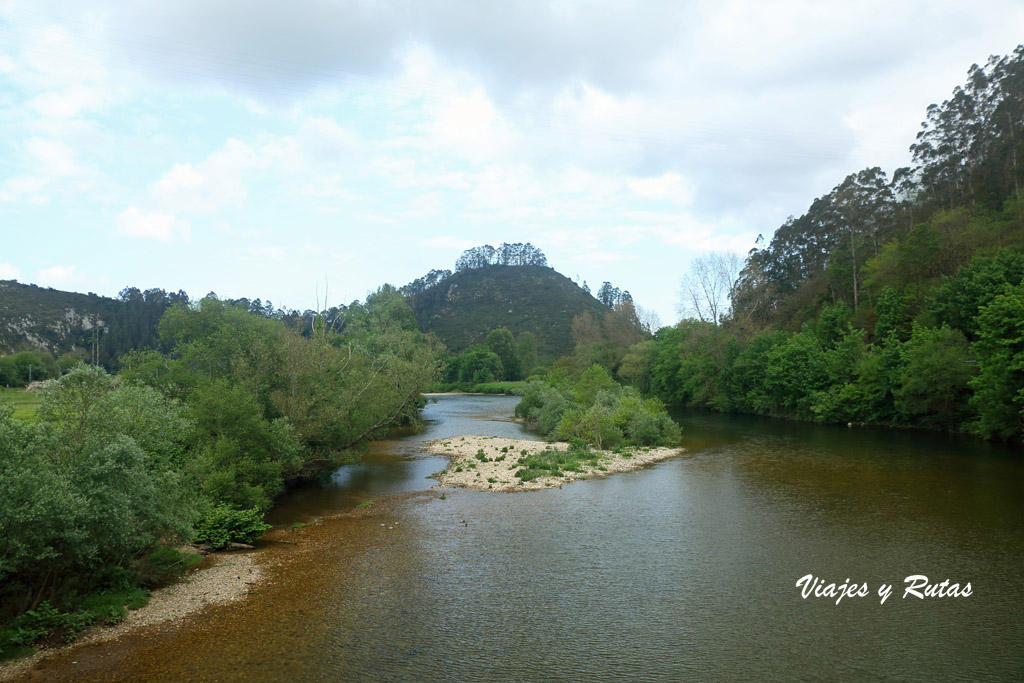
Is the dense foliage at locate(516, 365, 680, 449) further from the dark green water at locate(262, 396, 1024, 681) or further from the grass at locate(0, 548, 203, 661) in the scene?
the grass at locate(0, 548, 203, 661)

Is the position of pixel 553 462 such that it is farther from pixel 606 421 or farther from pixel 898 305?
pixel 898 305

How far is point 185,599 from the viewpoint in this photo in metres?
12.7

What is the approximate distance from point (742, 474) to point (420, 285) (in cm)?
15706

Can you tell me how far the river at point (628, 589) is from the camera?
9789mm

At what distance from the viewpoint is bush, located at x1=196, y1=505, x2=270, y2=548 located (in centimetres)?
1675

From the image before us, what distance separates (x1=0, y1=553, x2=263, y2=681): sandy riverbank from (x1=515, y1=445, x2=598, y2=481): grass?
13.3 metres

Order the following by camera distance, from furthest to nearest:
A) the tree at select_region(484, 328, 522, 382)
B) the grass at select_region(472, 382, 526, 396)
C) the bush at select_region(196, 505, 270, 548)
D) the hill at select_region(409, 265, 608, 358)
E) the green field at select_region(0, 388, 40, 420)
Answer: the hill at select_region(409, 265, 608, 358) < the tree at select_region(484, 328, 522, 382) < the grass at select_region(472, 382, 526, 396) < the bush at select_region(196, 505, 270, 548) < the green field at select_region(0, 388, 40, 420)

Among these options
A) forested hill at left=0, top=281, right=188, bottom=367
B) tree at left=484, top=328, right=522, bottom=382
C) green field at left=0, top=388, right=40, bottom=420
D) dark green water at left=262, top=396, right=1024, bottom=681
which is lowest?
dark green water at left=262, top=396, right=1024, bottom=681

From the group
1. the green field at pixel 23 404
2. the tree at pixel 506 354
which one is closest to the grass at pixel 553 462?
the green field at pixel 23 404

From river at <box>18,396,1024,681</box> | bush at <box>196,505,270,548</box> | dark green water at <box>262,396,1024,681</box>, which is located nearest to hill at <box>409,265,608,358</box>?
dark green water at <box>262,396,1024,681</box>

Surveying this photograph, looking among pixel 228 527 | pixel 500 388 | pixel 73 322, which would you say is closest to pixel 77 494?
pixel 228 527

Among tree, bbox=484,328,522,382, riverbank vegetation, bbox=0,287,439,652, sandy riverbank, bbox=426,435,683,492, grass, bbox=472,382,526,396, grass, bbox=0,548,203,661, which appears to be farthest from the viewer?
tree, bbox=484,328,522,382

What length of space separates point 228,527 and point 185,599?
4.70 meters

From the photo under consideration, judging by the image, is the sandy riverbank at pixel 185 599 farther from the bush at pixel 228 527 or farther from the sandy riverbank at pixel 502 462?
the sandy riverbank at pixel 502 462
